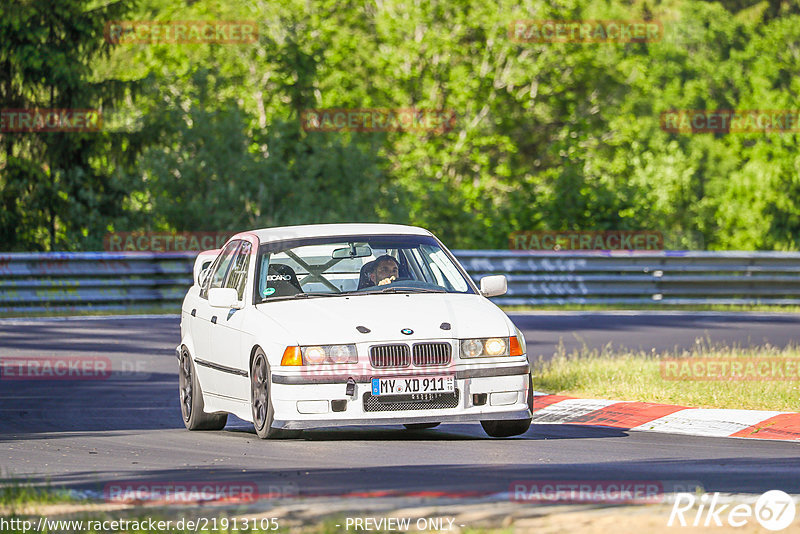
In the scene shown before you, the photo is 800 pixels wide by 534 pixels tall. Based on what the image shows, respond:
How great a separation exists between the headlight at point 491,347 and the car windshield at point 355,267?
1015 millimetres

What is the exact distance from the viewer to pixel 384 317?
9.81 m

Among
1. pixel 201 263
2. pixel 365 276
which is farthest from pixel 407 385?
pixel 201 263

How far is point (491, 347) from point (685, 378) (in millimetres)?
4490

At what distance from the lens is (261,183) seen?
33938 millimetres

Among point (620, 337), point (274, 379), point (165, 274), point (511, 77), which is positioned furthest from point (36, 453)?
point (511, 77)

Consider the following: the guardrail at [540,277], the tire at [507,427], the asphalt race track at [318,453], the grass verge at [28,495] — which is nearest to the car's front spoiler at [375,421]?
the asphalt race track at [318,453]

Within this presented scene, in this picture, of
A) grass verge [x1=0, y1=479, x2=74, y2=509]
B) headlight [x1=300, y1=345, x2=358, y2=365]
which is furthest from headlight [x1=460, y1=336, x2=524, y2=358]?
grass verge [x1=0, y1=479, x2=74, y2=509]

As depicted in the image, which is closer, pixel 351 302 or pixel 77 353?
pixel 351 302

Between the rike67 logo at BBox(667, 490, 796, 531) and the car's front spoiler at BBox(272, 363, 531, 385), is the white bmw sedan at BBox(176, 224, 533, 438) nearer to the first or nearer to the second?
the car's front spoiler at BBox(272, 363, 531, 385)

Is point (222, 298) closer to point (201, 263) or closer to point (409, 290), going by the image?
point (409, 290)

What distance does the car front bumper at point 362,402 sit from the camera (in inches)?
377

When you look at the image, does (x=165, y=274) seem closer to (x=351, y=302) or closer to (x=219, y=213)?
(x=219, y=213)

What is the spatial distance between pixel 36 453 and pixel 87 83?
23.7 meters

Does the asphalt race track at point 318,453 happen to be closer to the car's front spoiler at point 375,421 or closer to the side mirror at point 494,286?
the car's front spoiler at point 375,421
